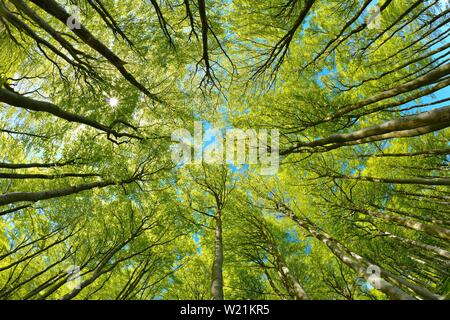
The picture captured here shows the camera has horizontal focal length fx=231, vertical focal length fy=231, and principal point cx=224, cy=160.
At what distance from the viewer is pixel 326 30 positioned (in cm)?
455

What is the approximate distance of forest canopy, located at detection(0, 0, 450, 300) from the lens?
12.2 ft

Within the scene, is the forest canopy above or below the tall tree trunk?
above

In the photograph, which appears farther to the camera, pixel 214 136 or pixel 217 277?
pixel 214 136

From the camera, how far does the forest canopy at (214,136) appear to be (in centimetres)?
371

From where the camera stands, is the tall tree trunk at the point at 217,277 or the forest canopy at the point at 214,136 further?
the forest canopy at the point at 214,136

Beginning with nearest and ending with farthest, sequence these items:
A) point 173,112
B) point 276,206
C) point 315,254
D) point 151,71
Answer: point 151,71, point 173,112, point 315,254, point 276,206

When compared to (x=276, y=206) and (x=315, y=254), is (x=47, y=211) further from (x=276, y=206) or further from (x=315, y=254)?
(x=315, y=254)

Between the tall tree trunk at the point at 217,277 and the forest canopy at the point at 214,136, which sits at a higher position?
the forest canopy at the point at 214,136

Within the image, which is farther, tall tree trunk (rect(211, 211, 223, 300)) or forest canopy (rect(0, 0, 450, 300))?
forest canopy (rect(0, 0, 450, 300))

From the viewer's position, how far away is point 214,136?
23.6ft

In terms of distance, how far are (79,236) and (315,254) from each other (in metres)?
6.97

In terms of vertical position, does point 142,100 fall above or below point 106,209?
above

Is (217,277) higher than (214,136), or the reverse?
(214,136)

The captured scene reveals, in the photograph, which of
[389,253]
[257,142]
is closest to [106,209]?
[257,142]
